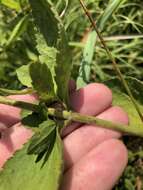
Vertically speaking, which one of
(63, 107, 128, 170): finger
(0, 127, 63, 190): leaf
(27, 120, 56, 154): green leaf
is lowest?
(63, 107, 128, 170): finger

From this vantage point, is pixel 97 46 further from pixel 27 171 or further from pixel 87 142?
pixel 27 171

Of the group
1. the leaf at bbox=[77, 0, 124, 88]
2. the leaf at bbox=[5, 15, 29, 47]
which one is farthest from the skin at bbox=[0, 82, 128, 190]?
the leaf at bbox=[5, 15, 29, 47]

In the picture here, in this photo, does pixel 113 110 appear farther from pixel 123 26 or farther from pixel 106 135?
pixel 123 26

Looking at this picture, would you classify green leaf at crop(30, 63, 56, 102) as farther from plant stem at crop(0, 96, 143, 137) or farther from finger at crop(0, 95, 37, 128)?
finger at crop(0, 95, 37, 128)

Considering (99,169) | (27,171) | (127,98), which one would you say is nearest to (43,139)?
(27,171)

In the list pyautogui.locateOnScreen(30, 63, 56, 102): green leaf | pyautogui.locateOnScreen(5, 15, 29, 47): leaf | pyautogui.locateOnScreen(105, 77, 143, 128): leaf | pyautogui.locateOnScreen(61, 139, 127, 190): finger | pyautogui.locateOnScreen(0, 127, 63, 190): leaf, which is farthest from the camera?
pyautogui.locateOnScreen(5, 15, 29, 47): leaf

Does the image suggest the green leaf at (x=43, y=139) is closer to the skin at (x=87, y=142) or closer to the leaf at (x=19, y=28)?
the skin at (x=87, y=142)
